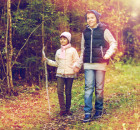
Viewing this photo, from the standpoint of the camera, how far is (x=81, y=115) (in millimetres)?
5621

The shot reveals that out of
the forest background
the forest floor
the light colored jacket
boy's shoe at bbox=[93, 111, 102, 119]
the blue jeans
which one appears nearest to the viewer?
the forest floor

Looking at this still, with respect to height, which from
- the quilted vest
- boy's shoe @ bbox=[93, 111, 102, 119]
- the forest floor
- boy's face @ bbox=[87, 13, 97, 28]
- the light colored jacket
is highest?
boy's face @ bbox=[87, 13, 97, 28]

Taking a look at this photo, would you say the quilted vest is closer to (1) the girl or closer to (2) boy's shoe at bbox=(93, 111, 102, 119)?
(1) the girl

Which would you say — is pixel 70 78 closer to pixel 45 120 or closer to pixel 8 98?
pixel 45 120

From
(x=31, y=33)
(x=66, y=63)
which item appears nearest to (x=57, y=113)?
(x=66, y=63)

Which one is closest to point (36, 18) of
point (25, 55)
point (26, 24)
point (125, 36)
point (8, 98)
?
point (26, 24)

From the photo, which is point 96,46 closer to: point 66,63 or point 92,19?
point 92,19

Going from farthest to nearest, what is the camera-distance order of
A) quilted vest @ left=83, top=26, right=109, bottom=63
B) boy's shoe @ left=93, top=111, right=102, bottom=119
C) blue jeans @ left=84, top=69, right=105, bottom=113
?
boy's shoe @ left=93, top=111, right=102, bottom=119
blue jeans @ left=84, top=69, right=105, bottom=113
quilted vest @ left=83, top=26, right=109, bottom=63

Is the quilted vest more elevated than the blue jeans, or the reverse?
the quilted vest

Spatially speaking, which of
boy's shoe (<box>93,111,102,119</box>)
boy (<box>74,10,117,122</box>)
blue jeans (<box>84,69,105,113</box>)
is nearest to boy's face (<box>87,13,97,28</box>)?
boy (<box>74,10,117,122</box>)

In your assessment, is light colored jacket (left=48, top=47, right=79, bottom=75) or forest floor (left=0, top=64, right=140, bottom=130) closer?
forest floor (left=0, top=64, right=140, bottom=130)

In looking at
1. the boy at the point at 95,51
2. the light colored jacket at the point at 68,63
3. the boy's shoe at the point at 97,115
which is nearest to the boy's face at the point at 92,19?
the boy at the point at 95,51

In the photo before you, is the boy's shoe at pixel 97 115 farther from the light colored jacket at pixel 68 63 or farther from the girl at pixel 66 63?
the light colored jacket at pixel 68 63

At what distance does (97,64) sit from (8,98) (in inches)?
154
